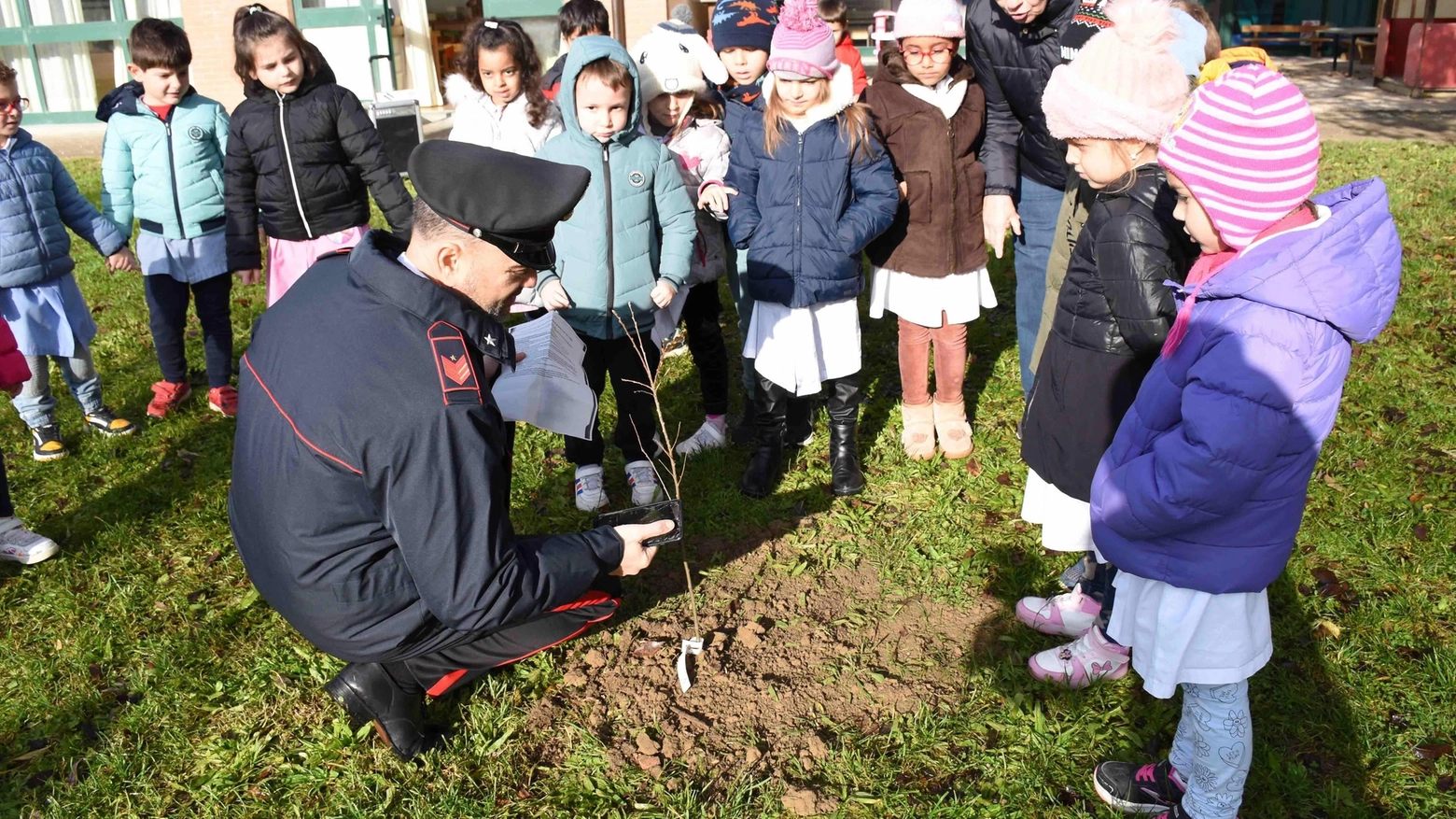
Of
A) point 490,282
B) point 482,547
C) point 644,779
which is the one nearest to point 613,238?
point 490,282

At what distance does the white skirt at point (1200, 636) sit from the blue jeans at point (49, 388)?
4751 mm

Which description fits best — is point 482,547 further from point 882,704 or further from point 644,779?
point 882,704

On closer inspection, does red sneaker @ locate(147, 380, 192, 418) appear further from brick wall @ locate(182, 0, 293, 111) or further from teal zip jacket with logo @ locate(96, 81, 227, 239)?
brick wall @ locate(182, 0, 293, 111)

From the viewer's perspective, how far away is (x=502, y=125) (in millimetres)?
4848

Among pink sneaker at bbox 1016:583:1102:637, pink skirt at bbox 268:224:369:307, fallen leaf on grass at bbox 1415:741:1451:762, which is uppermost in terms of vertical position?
pink skirt at bbox 268:224:369:307

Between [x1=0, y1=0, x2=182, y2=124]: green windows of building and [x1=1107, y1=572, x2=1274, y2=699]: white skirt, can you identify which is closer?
[x1=1107, y1=572, x2=1274, y2=699]: white skirt

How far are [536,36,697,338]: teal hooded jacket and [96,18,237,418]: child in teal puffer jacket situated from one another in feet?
6.80

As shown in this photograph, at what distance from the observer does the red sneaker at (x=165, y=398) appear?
536 centimetres

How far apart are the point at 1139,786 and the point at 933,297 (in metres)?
2.23

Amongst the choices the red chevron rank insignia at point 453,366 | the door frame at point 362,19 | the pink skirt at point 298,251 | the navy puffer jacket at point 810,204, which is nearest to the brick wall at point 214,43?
the door frame at point 362,19

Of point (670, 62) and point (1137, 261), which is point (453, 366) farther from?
point (670, 62)

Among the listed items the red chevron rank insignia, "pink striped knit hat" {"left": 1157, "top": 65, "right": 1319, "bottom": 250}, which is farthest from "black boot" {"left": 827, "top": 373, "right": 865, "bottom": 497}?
"pink striped knit hat" {"left": 1157, "top": 65, "right": 1319, "bottom": 250}

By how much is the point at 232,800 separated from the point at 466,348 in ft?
4.84

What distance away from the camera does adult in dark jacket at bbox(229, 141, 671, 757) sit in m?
2.45
